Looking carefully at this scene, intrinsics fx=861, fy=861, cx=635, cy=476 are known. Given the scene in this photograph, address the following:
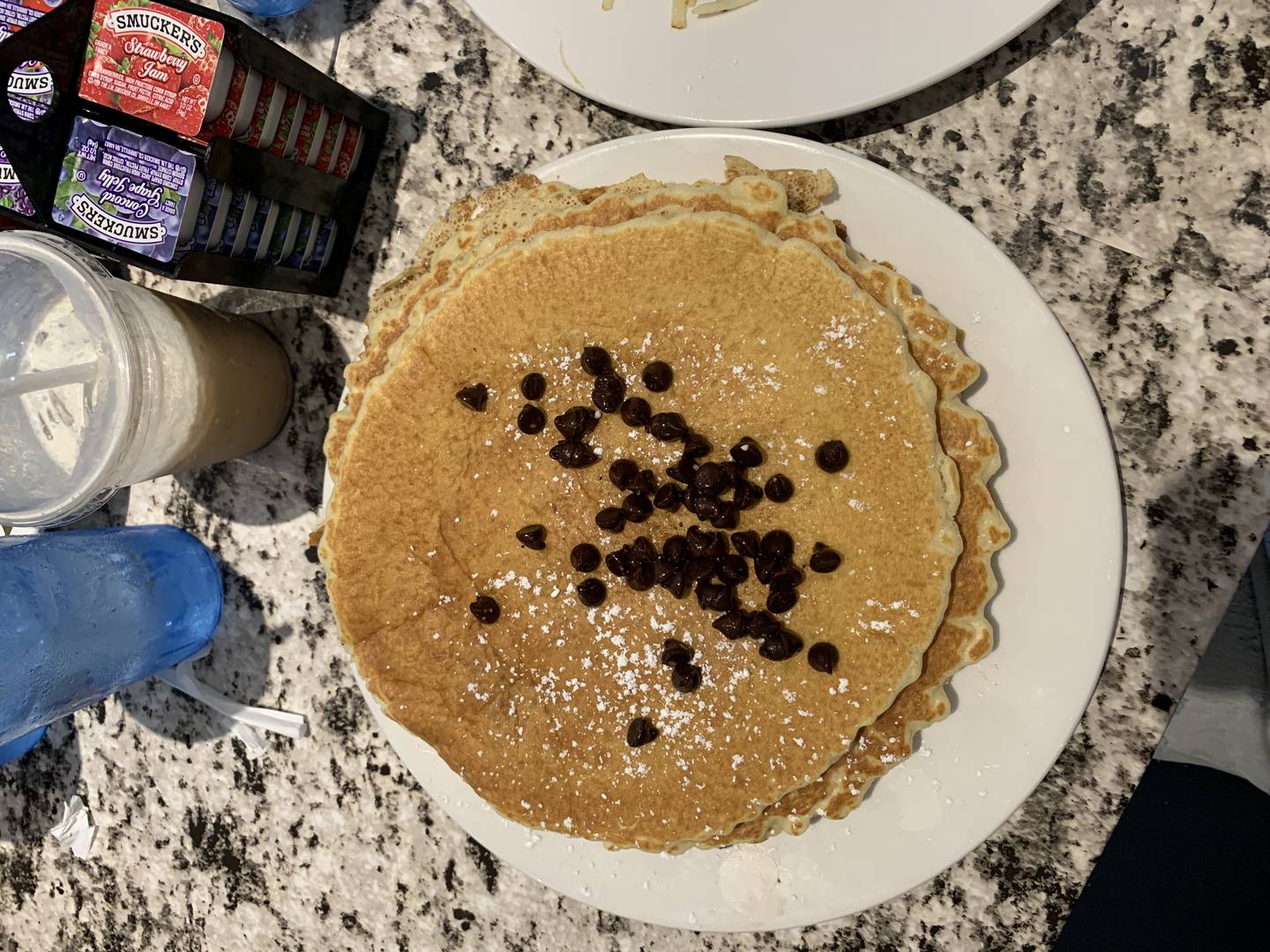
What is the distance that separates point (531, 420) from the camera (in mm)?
1166

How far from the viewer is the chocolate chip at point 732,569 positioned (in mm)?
1124

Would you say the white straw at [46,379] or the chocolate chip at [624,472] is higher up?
the chocolate chip at [624,472]

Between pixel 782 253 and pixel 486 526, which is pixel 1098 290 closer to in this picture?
pixel 782 253

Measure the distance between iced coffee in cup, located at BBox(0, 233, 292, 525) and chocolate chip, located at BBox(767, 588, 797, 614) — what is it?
873 millimetres

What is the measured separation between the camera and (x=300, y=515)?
158 cm

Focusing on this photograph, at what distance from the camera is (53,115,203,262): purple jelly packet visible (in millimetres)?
1033

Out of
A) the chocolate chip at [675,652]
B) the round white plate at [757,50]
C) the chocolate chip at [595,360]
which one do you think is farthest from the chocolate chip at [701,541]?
the round white plate at [757,50]

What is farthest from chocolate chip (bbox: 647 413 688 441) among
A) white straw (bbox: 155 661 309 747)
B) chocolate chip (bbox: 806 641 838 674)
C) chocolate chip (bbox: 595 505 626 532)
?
white straw (bbox: 155 661 309 747)

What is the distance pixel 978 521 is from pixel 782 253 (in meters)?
0.43

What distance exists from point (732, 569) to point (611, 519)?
173 mm

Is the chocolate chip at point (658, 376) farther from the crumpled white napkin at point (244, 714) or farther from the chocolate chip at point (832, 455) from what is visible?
the crumpled white napkin at point (244, 714)

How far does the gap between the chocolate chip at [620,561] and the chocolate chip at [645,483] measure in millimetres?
85

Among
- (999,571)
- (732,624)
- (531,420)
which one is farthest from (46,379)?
(999,571)

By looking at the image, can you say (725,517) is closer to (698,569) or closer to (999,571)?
(698,569)
